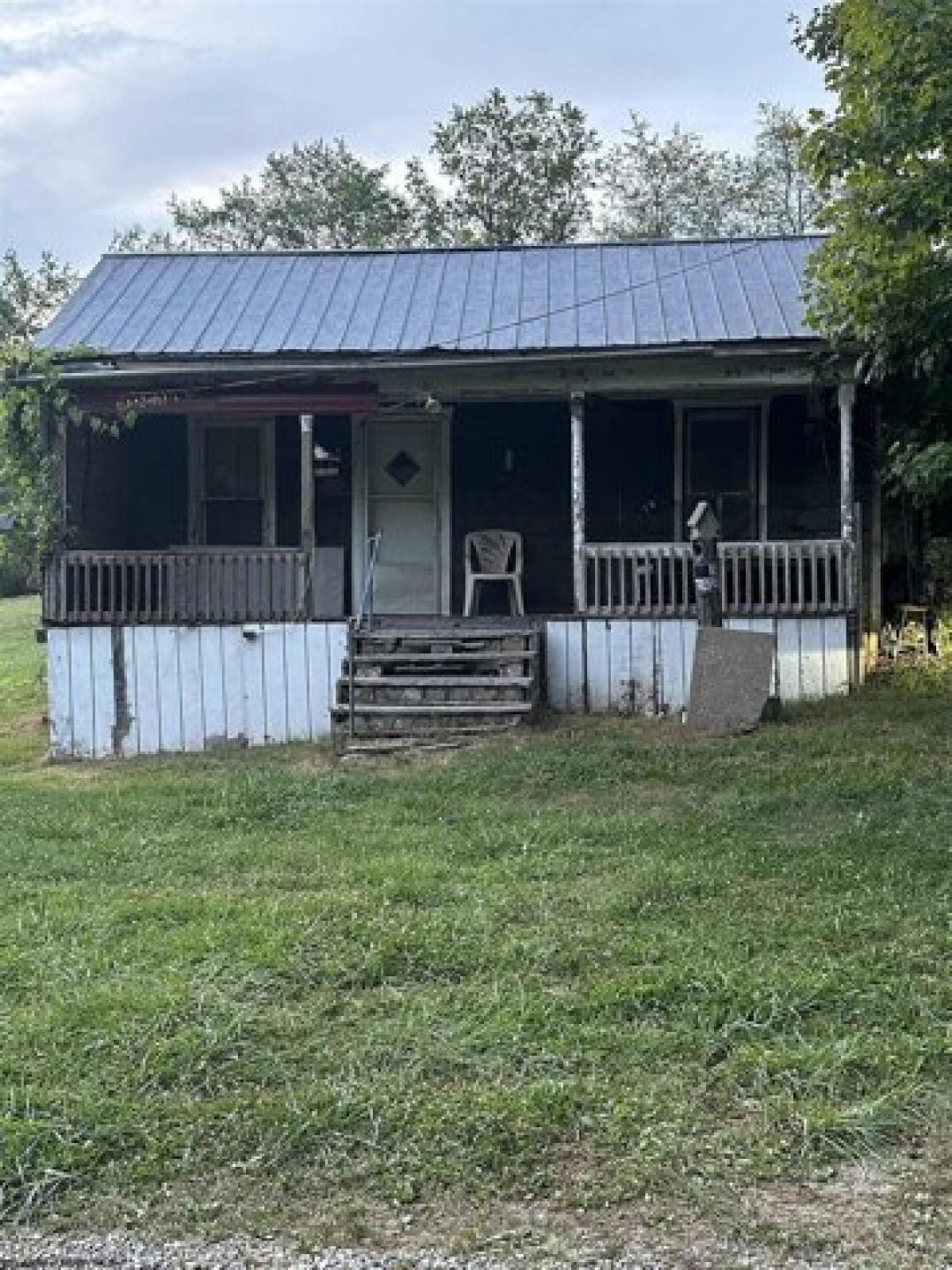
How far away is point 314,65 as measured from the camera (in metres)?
15.2

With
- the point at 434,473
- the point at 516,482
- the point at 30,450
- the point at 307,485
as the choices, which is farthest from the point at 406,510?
the point at 30,450

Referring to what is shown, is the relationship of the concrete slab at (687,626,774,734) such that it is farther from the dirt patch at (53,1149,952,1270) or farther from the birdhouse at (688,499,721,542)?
the dirt patch at (53,1149,952,1270)

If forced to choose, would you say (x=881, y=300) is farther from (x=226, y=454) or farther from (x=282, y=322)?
(x=226, y=454)

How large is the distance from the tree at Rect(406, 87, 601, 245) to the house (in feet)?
54.8

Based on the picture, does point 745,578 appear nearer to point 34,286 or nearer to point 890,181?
point 890,181

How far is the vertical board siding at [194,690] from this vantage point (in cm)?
980

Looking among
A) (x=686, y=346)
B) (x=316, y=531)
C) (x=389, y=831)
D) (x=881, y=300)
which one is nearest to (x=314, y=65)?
(x=316, y=531)

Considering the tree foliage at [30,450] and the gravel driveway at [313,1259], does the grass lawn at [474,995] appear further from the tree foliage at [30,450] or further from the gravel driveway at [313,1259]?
the tree foliage at [30,450]

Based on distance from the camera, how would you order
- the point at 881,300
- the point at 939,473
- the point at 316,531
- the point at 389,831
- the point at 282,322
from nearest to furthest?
the point at 389,831
the point at 881,300
the point at 939,473
the point at 282,322
the point at 316,531

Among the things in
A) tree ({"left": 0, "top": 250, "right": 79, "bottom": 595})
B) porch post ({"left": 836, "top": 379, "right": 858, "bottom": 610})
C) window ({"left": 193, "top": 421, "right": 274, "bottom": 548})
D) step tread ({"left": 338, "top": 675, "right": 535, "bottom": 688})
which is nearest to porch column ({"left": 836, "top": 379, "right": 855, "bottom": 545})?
porch post ({"left": 836, "top": 379, "right": 858, "bottom": 610})

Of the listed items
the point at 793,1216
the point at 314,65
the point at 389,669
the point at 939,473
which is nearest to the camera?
the point at 793,1216

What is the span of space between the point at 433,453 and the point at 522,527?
1.15 metres

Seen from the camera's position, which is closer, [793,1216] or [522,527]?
[793,1216]

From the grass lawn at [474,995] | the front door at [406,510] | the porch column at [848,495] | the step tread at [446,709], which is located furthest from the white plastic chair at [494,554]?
the grass lawn at [474,995]
